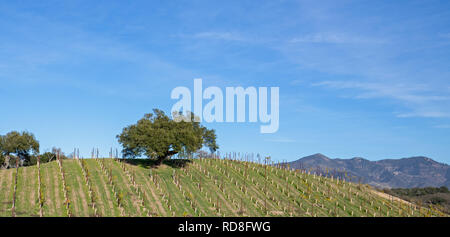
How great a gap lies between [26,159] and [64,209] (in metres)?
44.8

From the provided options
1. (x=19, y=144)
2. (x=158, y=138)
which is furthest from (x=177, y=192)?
(x=19, y=144)

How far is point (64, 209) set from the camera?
1848 inches

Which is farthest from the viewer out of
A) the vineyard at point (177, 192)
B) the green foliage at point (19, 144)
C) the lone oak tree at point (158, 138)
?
the green foliage at point (19, 144)

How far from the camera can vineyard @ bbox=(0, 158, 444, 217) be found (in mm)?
49250

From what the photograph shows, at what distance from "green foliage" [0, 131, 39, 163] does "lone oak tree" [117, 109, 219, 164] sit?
2334cm

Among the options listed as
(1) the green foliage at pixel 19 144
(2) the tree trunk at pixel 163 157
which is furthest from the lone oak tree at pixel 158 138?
(1) the green foliage at pixel 19 144

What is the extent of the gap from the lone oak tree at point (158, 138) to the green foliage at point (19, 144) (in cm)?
2334

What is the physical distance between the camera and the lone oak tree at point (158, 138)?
2680 inches

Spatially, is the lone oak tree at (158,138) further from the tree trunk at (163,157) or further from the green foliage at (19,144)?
the green foliage at (19,144)

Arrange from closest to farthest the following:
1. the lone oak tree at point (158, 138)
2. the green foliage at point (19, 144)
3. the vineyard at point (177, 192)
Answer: the vineyard at point (177, 192) → the lone oak tree at point (158, 138) → the green foliage at point (19, 144)
